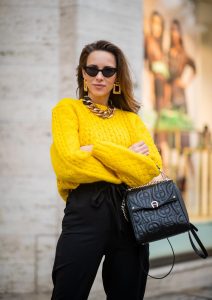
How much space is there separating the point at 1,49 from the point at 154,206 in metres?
2.17

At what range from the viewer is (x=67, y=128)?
8.07 feet

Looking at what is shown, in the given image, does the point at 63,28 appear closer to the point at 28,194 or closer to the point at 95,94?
the point at 28,194

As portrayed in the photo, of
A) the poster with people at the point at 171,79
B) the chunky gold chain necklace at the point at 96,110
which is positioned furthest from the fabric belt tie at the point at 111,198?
the poster with people at the point at 171,79

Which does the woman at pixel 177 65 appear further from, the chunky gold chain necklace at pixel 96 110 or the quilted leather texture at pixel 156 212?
the quilted leather texture at pixel 156 212

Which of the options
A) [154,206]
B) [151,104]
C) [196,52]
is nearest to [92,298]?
[154,206]

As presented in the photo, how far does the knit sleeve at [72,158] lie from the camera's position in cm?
237

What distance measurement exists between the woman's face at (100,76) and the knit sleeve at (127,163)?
1.10 ft

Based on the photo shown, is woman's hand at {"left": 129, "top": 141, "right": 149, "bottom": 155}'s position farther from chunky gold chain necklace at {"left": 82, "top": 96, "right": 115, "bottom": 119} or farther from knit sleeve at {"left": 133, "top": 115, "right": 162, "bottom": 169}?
chunky gold chain necklace at {"left": 82, "top": 96, "right": 115, "bottom": 119}

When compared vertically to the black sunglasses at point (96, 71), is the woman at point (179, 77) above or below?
below

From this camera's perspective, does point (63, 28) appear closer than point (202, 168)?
Yes

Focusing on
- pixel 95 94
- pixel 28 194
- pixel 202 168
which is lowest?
pixel 202 168

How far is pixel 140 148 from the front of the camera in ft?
8.29

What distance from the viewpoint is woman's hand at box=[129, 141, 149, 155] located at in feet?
8.26

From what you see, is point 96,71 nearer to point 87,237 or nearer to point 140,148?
point 140,148
